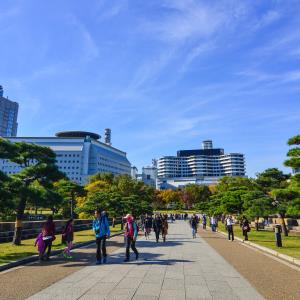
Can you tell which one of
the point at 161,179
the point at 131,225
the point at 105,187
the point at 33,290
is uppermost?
the point at 161,179

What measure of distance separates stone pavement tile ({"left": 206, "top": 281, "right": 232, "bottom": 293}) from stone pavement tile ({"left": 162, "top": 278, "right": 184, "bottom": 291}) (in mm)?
684

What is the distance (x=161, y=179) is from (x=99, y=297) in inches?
6989

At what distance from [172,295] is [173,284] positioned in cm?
100

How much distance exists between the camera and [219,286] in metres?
7.50

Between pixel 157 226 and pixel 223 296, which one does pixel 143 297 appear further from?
pixel 157 226

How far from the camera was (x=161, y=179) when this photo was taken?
601ft

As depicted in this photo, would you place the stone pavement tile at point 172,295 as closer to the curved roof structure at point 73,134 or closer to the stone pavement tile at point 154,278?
the stone pavement tile at point 154,278

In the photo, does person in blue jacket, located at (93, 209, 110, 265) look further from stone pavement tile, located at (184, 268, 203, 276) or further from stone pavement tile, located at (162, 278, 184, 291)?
stone pavement tile, located at (162, 278, 184, 291)

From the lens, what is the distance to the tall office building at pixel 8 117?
181 metres

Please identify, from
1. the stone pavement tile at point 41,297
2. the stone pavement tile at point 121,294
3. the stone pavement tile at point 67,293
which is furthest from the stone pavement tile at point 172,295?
the stone pavement tile at point 41,297

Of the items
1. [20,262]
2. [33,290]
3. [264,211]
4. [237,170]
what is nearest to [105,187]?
[264,211]

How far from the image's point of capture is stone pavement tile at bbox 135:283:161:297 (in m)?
6.65

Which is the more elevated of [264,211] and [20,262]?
[264,211]

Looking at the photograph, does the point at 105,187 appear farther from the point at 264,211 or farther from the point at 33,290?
the point at 33,290
